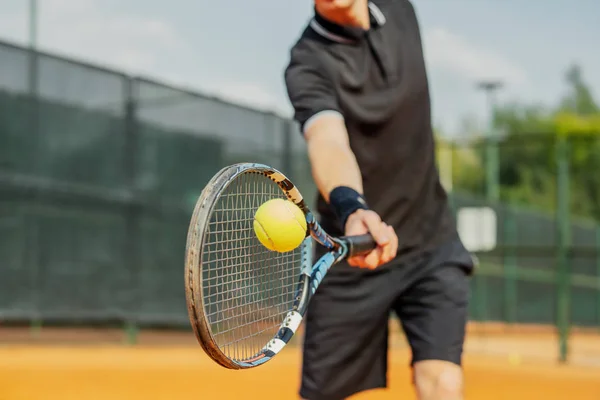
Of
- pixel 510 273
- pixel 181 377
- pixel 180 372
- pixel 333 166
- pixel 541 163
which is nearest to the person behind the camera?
pixel 333 166

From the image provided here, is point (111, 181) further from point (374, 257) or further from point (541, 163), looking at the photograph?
point (541, 163)

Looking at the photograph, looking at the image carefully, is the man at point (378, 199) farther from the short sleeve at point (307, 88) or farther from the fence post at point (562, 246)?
the fence post at point (562, 246)

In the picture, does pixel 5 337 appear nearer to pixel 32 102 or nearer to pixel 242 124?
pixel 32 102

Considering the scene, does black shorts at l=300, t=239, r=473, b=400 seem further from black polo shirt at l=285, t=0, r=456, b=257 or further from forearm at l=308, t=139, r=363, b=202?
forearm at l=308, t=139, r=363, b=202

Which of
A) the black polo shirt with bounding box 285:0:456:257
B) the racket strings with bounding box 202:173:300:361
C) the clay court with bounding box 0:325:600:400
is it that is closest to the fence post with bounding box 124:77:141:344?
the clay court with bounding box 0:325:600:400

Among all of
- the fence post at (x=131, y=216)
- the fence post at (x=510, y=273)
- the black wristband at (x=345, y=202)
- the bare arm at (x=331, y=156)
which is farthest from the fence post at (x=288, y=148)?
the black wristband at (x=345, y=202)

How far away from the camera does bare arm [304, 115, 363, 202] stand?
2.76 metres

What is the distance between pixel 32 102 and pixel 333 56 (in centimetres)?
710

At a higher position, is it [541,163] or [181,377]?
[541,163]

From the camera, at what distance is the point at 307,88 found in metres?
2.93

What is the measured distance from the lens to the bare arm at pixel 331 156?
276 centimetres

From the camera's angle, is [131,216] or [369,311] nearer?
[369,311]

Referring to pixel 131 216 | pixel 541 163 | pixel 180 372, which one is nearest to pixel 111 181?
pixel 131 216

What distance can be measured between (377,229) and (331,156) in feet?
1.32
